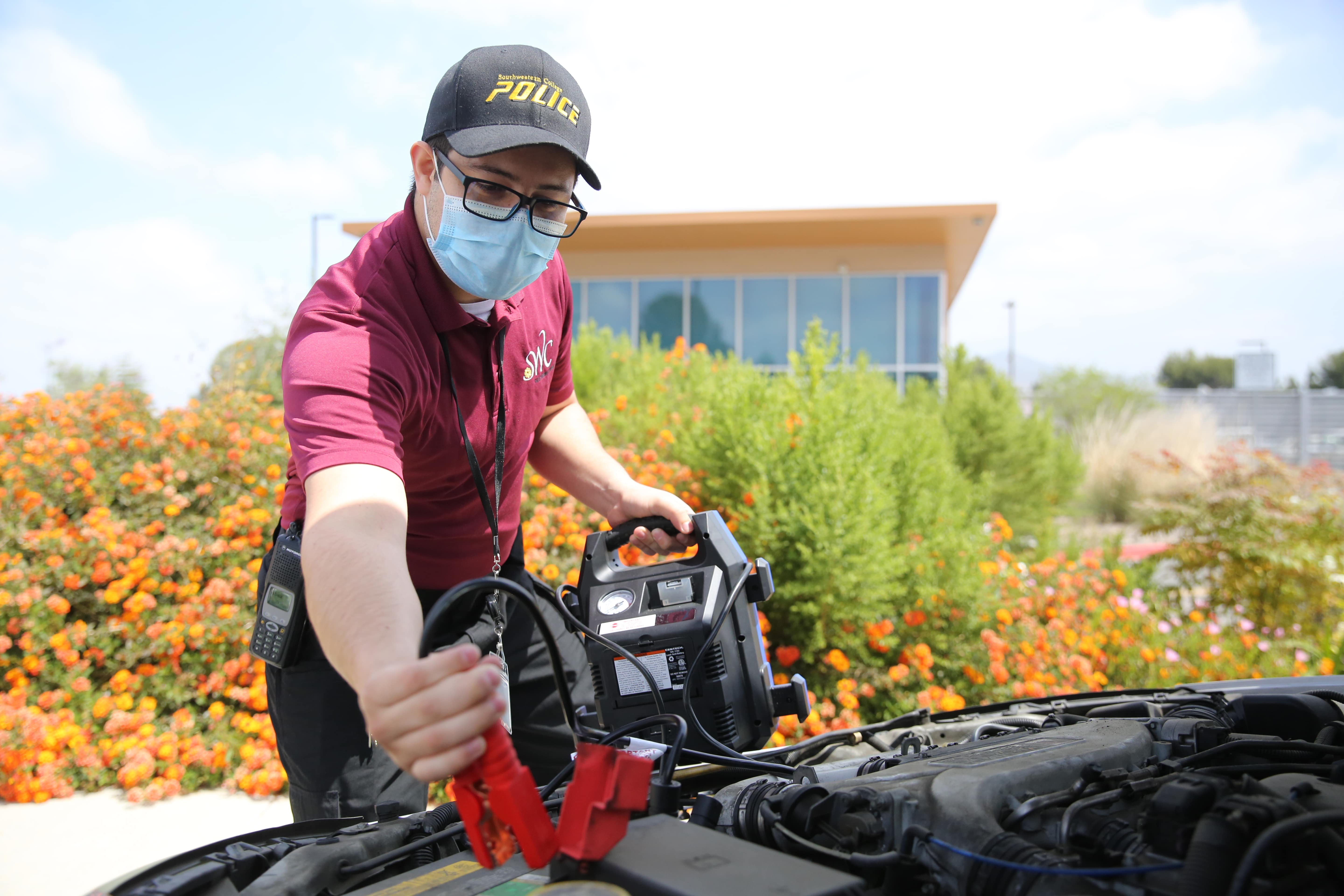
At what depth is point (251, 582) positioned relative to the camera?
4551 millimetres

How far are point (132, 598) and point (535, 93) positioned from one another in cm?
388

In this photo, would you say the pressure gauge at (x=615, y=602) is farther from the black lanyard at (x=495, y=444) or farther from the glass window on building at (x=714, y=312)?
the glass window on building at (x=714, y=312)

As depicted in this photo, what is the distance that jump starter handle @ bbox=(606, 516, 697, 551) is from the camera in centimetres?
227

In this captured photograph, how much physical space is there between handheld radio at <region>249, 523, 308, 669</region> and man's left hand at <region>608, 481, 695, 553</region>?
822 mm

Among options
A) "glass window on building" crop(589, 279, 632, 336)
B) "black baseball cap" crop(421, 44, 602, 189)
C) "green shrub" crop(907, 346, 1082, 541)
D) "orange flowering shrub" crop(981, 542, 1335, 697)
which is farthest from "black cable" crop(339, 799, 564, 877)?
"glass window on building" crop(589, 279, 632, 336)

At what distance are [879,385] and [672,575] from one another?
5377mm

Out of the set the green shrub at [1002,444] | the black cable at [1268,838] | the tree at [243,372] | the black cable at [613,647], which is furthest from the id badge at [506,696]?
the green shrub at [1002,444]

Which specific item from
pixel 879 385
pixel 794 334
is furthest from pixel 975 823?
pixel 794 334

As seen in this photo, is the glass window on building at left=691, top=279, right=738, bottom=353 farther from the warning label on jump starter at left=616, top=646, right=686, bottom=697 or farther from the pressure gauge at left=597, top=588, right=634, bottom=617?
the warning label on jump starter at left=616, top=646, right=686, bottom=697

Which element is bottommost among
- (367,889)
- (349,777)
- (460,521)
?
(349,777)

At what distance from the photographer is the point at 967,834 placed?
116 cm

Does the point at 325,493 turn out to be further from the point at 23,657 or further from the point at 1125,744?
the point at 23,657

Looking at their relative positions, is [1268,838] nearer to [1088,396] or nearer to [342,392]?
[342,392]

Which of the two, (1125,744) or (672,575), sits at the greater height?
(672,575)
